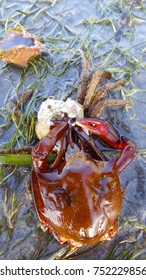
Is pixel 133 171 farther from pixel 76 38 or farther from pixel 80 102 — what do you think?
pixel 76 38

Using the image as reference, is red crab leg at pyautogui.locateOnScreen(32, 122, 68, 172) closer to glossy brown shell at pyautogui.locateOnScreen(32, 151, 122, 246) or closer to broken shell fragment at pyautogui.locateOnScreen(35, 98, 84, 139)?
glossy brown shell at pyautogui.locateOnScreen(32, 151, 122, 246)

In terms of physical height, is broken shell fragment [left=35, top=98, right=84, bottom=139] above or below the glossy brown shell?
above

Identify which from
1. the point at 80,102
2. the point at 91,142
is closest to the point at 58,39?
the point at 80,102

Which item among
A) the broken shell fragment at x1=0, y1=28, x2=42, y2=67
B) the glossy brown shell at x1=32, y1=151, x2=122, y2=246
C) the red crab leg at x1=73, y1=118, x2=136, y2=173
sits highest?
the broken shell fragment at x1=0, y1=28, x2=42, y2=67

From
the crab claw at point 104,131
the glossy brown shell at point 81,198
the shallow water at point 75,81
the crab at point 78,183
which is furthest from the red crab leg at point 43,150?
the shallow water at point 75,81

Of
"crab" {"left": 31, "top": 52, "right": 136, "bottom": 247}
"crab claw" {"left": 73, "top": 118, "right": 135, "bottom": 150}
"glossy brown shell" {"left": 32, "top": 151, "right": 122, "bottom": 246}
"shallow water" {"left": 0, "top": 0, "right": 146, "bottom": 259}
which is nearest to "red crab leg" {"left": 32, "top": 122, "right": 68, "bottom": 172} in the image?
"crab" {"left": 31, "top": 52, "right": 136, "bottom": 247}

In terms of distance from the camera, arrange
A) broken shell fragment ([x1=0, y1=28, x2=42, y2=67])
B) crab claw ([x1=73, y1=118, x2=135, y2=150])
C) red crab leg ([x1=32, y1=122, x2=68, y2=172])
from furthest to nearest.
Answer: broken shell fragment ([x1=0, y1=28, x2=42, y2=67])
crab claw ([x1=73, y1=118, x2=135, y2=150])
red crab leg ([x1=32, y1=122, x2=68, y2=172])
